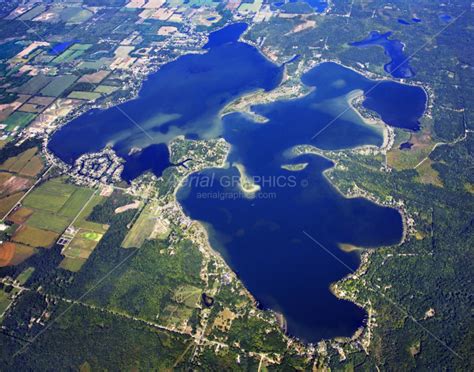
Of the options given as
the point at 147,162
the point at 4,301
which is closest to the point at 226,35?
the point at 147,162

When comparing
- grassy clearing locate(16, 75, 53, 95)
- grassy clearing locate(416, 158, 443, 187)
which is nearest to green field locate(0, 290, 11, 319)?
grassy clearing locate(16, 75, 53, 95)

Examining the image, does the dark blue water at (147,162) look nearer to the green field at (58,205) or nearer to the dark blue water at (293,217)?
the dark blue water at (293,217)

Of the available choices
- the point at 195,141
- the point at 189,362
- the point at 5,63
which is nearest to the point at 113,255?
the point at 189,362

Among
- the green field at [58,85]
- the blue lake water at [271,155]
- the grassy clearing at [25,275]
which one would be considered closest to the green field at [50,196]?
the blue lake water at [271,155]

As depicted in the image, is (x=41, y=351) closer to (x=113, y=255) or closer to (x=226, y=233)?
(x=113, y=255)

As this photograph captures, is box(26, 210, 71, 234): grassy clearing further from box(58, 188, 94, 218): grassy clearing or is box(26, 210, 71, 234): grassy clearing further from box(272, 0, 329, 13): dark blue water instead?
box(272, 0, 329, 13): dark blue water

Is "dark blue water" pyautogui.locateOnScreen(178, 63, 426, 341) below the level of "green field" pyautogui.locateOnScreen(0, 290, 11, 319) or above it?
below
